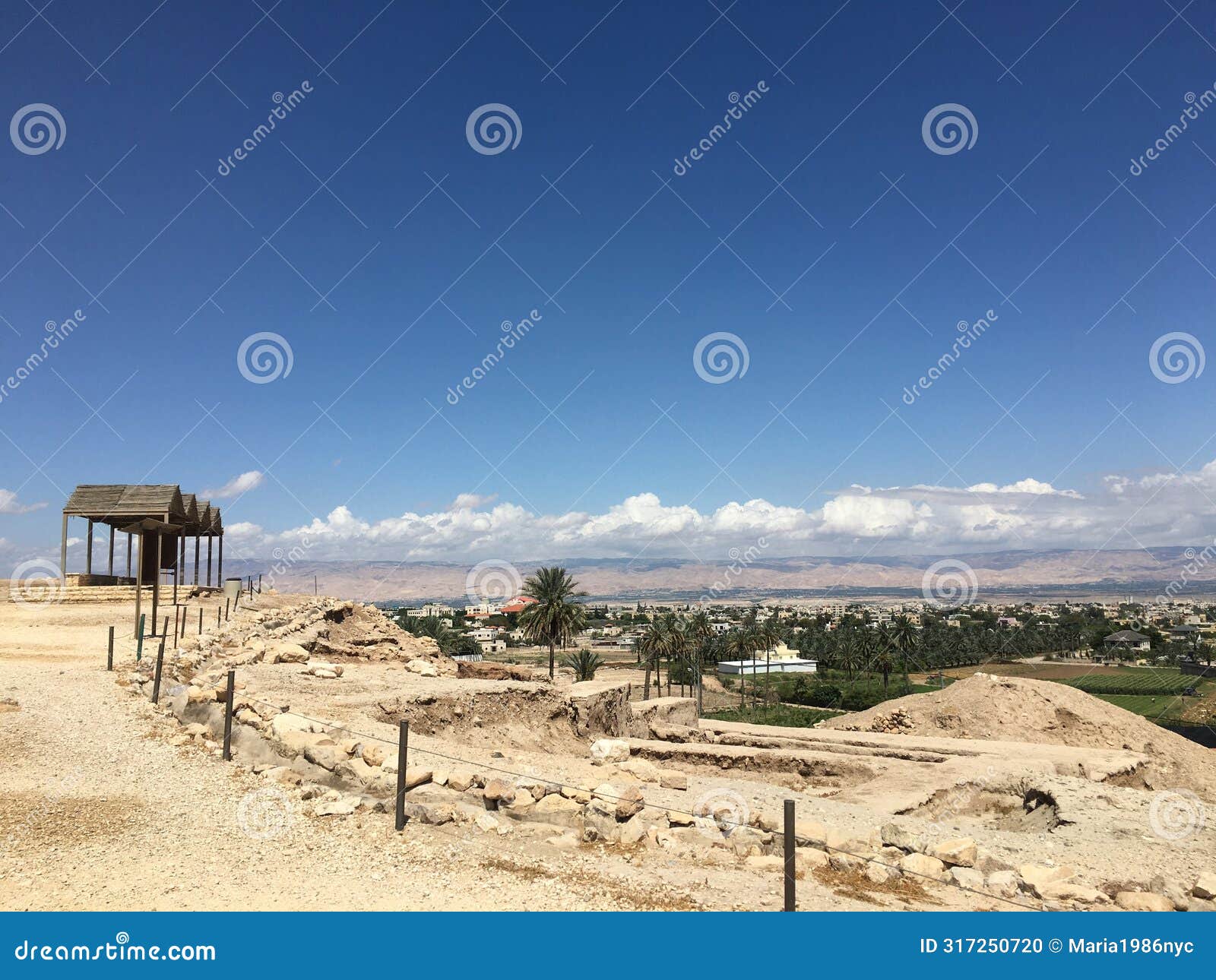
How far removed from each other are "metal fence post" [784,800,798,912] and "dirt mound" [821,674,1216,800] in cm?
2154

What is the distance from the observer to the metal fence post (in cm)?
646

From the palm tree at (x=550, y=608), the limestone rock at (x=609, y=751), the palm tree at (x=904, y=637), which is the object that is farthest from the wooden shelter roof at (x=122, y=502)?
the palm tree at (x=904, y=637)

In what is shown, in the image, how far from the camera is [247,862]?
7523 mm

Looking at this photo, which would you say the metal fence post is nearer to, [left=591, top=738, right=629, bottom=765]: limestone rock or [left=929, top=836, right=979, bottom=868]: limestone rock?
[left=929, top=836, right=979, bottom=868]: limestone rock

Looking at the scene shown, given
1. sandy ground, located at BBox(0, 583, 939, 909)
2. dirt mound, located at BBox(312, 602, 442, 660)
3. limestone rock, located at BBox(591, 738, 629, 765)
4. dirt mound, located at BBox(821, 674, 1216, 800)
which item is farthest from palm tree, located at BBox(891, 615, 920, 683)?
sandy ground, located at BBox(0, 583, 939, 909)

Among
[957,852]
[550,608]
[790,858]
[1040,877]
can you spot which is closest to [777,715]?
[550,608]

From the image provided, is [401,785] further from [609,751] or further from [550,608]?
[550,608]

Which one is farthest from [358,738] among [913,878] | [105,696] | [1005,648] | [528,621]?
[1005,648]

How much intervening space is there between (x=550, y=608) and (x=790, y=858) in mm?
39054

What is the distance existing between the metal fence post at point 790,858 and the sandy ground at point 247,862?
19.8 inches

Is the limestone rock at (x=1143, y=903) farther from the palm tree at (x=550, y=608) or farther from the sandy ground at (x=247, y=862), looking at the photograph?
the palm tree at (x=550, y=608)

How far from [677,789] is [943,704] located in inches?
792

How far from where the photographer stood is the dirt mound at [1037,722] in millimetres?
24203

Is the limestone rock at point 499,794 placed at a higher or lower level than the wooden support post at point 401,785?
lower
